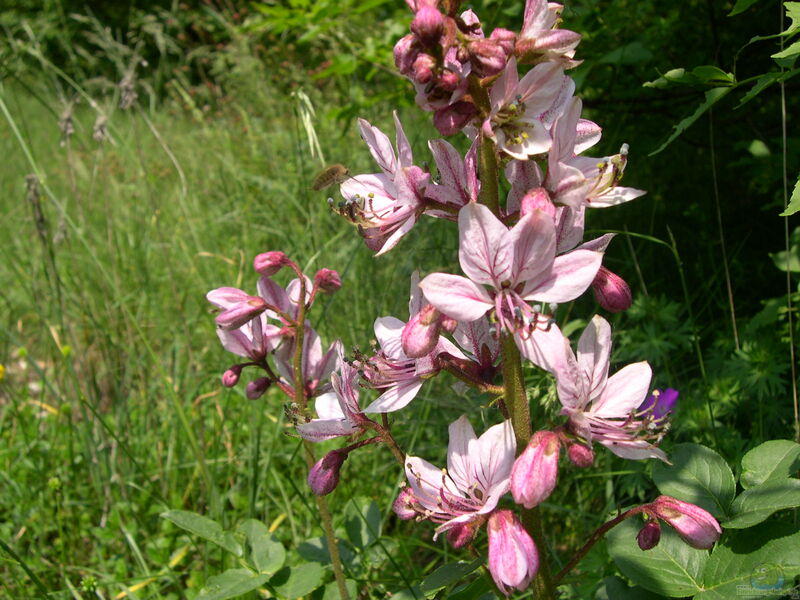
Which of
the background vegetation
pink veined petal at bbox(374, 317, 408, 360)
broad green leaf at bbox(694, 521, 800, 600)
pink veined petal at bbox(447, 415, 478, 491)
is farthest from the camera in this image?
the background vegetation

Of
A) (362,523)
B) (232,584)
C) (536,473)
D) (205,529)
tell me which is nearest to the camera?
(536,473)

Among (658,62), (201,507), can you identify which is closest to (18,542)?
(201,507)

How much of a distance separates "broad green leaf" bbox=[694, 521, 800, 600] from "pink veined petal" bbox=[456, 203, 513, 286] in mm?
655

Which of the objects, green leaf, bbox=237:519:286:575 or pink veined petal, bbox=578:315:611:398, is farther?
green leaf, bbox=237:519:286:575

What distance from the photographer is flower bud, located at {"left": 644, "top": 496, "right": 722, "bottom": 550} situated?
1.20 metres

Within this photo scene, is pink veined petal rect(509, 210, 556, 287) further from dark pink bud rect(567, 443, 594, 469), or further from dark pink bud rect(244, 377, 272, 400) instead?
dark pink bud rect(244, 377, 272, 400)

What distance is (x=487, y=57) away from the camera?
118 cm

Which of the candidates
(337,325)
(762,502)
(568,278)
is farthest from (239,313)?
(337,325)

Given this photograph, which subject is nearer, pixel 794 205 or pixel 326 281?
pixel 794 205

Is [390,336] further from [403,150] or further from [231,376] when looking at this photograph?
[231,376]

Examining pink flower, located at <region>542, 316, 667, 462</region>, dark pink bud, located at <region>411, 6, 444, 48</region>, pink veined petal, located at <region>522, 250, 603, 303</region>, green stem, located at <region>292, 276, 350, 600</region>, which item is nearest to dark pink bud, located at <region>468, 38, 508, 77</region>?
dark pink bud, located at <region>411, 6, 444, 48</region>

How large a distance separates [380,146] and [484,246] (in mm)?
341

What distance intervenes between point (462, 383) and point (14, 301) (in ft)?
11.6

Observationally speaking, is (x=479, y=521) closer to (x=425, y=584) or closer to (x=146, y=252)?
(x=425, y=584)
